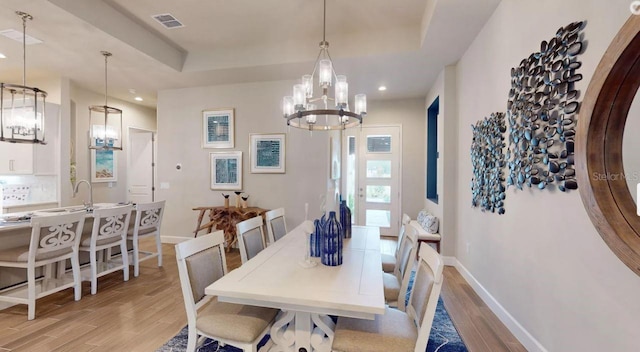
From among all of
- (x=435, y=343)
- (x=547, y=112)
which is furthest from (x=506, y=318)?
(x=547, y=112)

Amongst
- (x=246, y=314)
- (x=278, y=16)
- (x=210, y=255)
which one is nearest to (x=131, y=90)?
(x=278, y=16)

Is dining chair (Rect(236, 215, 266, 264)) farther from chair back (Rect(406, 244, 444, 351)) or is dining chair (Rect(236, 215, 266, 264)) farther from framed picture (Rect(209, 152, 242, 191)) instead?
framed picture (Rect(209, 152, 242, 191))

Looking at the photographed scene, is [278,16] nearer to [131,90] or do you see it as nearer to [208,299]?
[208,299]

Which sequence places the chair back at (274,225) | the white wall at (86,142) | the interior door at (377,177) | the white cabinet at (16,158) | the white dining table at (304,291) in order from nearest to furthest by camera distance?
the white dining table at (304,291) < the chair back at (274,225) < the white cabinet at (16,158) < the white wall at (86,142) < the interior door at (377,177)

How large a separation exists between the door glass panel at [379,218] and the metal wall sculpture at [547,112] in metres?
3.70

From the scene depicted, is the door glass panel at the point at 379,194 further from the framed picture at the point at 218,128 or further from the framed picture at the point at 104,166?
the framed picture at the point at 104,166

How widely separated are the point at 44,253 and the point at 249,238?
1908 mm

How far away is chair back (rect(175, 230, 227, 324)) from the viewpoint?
1.61 metres

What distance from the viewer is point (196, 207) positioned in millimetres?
4953

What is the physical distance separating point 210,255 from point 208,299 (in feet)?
0.90

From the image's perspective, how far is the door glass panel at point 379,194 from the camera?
5.89 meters

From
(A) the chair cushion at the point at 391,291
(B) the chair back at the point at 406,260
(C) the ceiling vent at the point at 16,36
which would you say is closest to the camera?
(B) the chair back at the point at 406,260

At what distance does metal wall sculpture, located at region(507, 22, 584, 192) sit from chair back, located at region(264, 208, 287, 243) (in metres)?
2.14

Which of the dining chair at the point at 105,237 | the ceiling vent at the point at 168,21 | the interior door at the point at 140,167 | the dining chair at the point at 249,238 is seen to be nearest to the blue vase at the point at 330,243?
the dining chair at the point at 249,238
